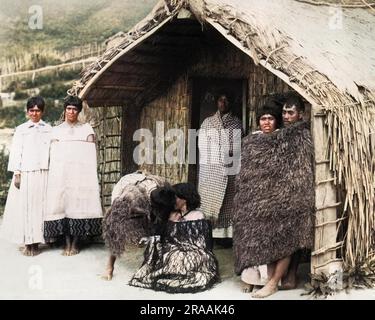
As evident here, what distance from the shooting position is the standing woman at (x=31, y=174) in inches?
300

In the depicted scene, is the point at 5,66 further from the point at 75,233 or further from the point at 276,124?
the point at 276,124

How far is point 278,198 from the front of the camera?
6039mm

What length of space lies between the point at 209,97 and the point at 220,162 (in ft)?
4.56

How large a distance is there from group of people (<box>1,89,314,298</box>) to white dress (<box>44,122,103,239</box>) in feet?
0.04

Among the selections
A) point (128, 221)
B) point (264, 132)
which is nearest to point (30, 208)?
point (128, 221)

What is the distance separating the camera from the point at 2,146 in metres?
12.7

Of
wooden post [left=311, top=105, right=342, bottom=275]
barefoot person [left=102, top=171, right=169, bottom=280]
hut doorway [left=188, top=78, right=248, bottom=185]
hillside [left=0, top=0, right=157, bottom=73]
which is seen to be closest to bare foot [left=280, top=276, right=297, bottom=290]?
wooden post [left=311, top=105, right=342, bottom=275]

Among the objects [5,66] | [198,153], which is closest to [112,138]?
[198,153]

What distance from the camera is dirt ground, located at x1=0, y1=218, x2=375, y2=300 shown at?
20.3 ft

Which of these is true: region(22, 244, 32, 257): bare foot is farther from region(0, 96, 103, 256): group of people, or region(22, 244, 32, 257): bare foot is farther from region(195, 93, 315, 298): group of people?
region(195, 93, 315, 298): group of people

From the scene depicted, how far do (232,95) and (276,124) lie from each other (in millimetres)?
2104

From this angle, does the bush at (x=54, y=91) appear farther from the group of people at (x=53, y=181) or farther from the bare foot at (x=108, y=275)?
the bare foot at (x=108, y=275)

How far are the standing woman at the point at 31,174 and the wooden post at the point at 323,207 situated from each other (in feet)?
10.4

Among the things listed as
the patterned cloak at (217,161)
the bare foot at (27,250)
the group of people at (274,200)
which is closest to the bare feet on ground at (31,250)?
the bare foot at (27,250)
